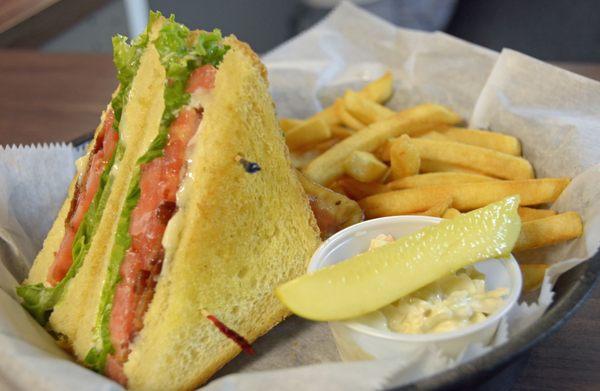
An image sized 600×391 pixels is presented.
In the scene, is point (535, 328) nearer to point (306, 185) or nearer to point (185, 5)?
point (306, 185)

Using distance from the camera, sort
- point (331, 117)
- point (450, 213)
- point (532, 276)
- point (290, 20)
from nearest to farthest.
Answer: point (532, 276) < point (450, 213) < point (331, 117) < point (290, 20)

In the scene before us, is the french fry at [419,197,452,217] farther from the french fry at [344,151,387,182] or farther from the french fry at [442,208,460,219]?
the french fry at [344,151,387,182]

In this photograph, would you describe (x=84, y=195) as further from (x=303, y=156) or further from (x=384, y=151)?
(x=384, y=151)

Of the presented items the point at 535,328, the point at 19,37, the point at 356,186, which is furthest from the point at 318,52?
the point at 19,37

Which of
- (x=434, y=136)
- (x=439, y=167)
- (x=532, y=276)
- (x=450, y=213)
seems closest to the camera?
(x=532, y=276)

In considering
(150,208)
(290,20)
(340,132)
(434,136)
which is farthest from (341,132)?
(290,20)

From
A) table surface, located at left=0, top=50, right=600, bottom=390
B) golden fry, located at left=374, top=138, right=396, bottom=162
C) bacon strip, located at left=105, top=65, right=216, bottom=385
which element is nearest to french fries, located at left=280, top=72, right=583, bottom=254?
golden fry, located at left=374, top=138, right=396, bottom=162

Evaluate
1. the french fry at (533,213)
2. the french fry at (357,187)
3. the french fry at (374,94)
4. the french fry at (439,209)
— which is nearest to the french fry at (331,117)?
the french fry at (374,94)
